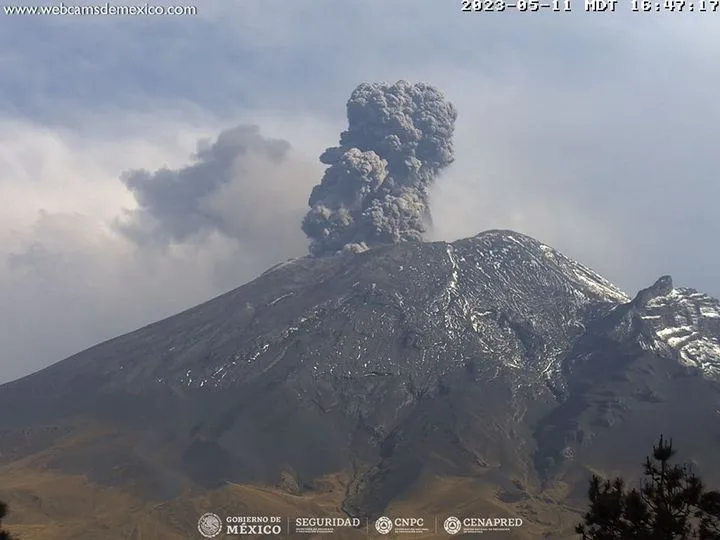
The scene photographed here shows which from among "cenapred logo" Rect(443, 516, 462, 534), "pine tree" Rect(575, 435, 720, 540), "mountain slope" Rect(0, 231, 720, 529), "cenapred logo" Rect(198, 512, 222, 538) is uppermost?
→ "mountain slope" Rect(0, 231, 720, 529)

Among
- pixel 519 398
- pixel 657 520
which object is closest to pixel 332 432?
pixel 519 398

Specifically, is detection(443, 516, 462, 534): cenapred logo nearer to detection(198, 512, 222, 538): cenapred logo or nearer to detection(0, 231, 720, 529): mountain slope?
detection(0, 231, 720, 529): mountain slope

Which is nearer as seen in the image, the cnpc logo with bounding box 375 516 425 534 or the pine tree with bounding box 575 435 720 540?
the pine tree with bounding box 575 435 720 540

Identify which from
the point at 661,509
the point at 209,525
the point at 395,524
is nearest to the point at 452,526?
the point at 395,524

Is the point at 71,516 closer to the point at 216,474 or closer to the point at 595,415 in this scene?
the point at 216,474

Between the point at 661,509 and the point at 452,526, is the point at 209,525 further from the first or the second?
the point at 661,509

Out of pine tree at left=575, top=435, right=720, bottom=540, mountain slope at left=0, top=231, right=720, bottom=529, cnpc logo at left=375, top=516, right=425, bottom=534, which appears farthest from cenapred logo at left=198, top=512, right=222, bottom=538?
pine tree at left=575, top=435, right=720, bottom=540

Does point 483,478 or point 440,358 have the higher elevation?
point 440,358
